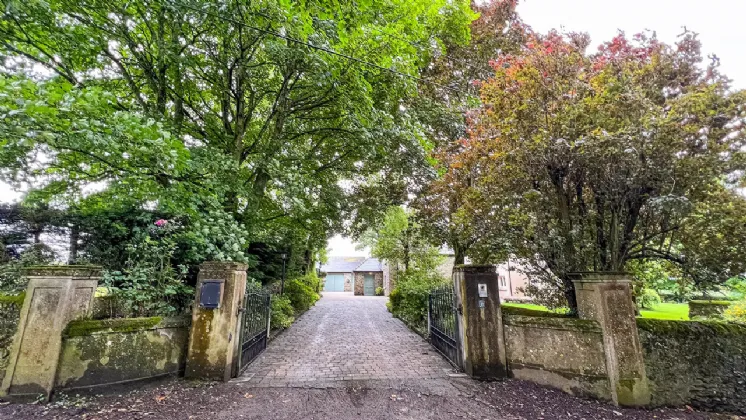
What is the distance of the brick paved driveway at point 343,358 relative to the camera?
4.64m

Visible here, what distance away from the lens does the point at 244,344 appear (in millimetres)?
5012

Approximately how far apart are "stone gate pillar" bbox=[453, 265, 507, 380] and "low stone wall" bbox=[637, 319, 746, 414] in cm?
174

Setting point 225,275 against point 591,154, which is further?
point 225,275

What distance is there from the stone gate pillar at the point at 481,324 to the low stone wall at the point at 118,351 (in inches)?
168

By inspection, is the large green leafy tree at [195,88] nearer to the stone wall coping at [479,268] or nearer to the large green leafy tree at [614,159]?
the large green leafy tree at [614,159]

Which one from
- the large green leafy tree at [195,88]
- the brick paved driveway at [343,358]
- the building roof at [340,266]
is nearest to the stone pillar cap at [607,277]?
the brick paved driveway at [343,358]

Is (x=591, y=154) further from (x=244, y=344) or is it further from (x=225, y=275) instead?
(x=244, y=344)

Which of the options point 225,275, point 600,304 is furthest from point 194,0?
point 600,304

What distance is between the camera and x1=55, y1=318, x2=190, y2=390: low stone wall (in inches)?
142

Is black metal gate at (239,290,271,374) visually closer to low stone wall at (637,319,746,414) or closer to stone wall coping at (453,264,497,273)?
stone wall coping at (453,264,497,273)

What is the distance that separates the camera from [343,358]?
5.71 m

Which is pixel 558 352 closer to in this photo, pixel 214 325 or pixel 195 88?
pixel 214 325

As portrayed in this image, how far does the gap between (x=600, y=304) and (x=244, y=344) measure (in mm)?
5435

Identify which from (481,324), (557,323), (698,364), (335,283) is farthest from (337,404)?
(335,283)
